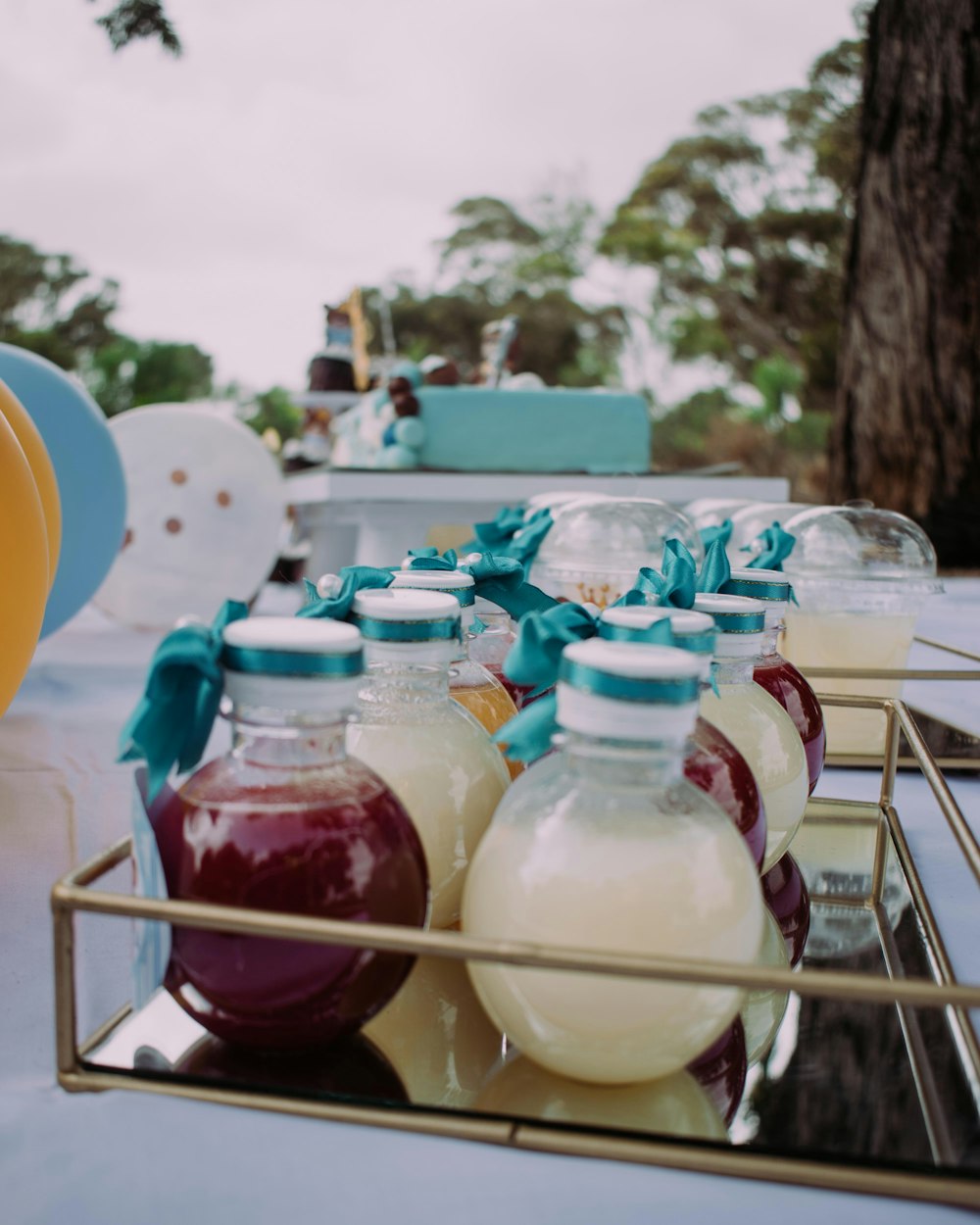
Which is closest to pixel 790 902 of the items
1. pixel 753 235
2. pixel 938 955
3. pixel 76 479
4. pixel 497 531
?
pixel 938 955

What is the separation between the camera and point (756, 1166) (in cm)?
33

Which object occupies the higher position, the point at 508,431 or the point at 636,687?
the point at 508,431

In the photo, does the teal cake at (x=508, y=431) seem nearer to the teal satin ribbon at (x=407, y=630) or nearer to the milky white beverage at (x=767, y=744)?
the milky white beverage at (x=767, y=744)

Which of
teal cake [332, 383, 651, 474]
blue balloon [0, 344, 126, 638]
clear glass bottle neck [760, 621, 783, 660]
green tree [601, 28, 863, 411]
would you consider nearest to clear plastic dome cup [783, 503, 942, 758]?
clear glass bottle neck [760, 621, 783, 660]

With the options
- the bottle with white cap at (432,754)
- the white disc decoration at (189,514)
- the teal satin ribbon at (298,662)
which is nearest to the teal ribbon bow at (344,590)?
the bottle with white cap at (432,754)

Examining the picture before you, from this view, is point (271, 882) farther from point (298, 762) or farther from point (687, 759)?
point (687, 759)

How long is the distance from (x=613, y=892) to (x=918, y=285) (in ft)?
12.2

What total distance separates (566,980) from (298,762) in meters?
0.11

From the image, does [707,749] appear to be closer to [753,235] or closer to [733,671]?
[733,671]

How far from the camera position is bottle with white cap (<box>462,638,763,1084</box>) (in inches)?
13.6

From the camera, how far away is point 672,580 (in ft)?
1.67

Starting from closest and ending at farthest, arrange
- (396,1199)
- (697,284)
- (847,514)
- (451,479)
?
(396,1199)
(847,514)
(451,479)
(697,284)

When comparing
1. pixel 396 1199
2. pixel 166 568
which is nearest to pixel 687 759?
pixel 396 1199

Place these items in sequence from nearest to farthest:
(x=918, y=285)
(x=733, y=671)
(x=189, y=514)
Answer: (x=733, y=671) < (x=189, y=514) < (x=918, y=285)
